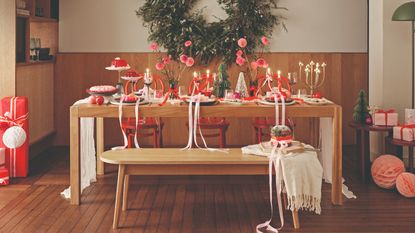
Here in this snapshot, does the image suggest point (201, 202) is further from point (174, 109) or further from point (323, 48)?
point (323, 48)

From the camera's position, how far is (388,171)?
508 cm

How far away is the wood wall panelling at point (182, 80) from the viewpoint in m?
7.31

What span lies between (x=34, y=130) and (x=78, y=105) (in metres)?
1.97

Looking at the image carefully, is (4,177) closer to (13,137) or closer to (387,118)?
(13,137)

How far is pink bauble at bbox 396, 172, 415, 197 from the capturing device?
483 centimetres

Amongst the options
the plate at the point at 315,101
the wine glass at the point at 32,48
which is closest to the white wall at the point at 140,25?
the wine glass at the point at 32,48

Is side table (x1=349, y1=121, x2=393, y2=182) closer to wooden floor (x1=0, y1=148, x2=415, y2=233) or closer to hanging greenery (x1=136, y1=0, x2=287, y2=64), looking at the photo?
wooden floor (x1=0, y1=148, x2=415, y2=233)

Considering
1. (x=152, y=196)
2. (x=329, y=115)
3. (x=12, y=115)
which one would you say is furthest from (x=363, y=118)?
(x=12, y=115)

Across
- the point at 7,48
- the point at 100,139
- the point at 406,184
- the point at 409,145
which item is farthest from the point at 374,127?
the point at 7,48

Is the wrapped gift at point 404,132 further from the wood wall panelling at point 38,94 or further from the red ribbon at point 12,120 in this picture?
the wood wall panelling at point 38,94

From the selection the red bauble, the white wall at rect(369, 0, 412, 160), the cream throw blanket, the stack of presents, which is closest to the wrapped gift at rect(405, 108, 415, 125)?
the stack of presents

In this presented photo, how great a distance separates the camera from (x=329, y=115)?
4750 millimetres

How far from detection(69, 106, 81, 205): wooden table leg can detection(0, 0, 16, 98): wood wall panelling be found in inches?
53.7

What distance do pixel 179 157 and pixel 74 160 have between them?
960mm
